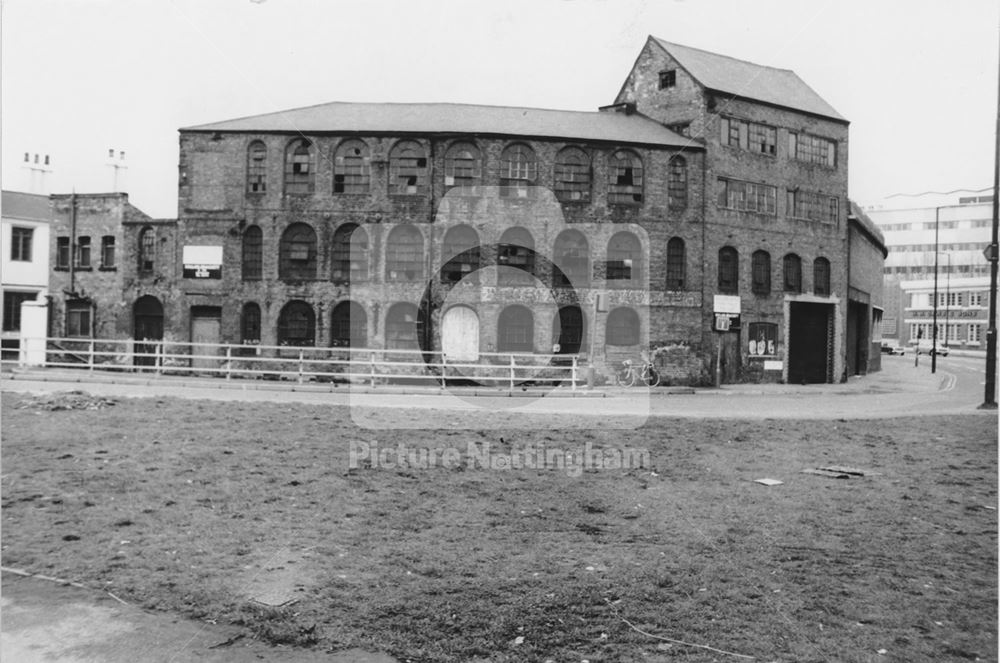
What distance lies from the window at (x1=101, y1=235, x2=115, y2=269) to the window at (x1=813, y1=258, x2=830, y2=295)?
26.2 meters

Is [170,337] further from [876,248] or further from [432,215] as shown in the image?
[876,248]

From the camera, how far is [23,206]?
14.5 m

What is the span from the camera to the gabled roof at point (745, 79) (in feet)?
84.2

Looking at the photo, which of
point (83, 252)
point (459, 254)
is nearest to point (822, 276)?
point (459, 254)

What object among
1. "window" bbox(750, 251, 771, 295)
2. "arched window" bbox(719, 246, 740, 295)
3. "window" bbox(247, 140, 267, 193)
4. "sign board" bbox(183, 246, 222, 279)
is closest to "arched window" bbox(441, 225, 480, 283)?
"window" bbox(247, 140, 267, 193)

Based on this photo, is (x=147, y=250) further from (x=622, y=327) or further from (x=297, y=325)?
(x=622, y=327)

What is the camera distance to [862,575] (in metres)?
5.63

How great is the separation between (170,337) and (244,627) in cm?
2193

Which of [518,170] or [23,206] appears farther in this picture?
[518,170]

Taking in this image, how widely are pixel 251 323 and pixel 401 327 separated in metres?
5.37

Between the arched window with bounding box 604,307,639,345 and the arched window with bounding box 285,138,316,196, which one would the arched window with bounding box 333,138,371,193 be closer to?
the arched window with bounding box 285,138,316,196

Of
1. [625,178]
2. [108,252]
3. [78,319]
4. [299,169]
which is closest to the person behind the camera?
[78,319]

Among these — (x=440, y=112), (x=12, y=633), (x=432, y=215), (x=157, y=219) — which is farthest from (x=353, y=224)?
(x=12, y=633)

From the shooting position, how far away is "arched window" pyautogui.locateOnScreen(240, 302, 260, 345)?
955 inches
